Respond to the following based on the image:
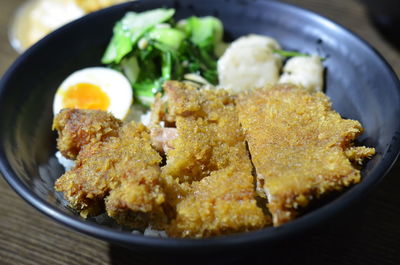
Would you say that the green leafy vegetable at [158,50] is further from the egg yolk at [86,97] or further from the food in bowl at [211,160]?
the food in bowl at [211,160]

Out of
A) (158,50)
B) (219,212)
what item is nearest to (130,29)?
(158,50)

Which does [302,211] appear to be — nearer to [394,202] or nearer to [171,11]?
[394,202]

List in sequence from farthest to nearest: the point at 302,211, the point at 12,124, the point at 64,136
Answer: the point at 12,124 → the point at 64,136 → the point at 302,211

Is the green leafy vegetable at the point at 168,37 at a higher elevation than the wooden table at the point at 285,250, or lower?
higher

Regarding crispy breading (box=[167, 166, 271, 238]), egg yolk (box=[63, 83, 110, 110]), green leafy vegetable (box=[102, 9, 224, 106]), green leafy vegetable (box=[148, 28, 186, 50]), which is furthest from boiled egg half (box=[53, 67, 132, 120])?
crispy breading (box=[167, 166, 271, 238])

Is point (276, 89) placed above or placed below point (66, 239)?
above

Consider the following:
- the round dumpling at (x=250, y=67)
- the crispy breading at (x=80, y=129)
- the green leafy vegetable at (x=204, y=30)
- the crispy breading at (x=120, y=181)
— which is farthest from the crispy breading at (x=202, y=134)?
the green leafy vegetable at (x=204, y=30)

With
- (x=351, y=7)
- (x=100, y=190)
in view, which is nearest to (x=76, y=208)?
(x=100, y=190)
